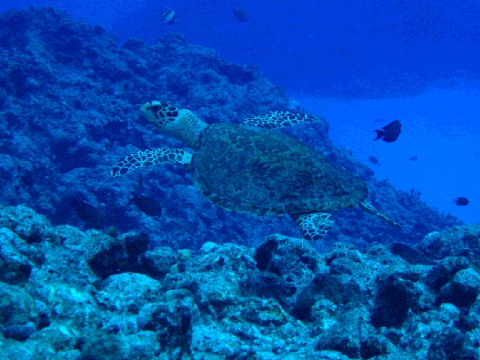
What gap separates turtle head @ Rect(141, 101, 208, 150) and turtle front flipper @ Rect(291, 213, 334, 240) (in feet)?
9.21

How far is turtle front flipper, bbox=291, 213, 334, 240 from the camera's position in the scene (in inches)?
175

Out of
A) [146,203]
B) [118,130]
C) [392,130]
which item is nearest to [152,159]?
[146,203]

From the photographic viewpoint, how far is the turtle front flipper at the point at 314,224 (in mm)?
4442

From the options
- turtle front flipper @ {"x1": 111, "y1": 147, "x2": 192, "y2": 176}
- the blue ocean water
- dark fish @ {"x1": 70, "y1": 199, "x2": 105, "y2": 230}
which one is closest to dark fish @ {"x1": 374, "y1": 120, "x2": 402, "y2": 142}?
turtle front flipper @ {"x1": 111, "y1": 147, "x2": 192, "y2": 176}

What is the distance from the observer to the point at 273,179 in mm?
4684

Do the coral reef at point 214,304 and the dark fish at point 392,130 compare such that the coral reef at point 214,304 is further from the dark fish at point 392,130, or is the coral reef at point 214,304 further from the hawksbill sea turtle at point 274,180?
the dark fish at point 392,130

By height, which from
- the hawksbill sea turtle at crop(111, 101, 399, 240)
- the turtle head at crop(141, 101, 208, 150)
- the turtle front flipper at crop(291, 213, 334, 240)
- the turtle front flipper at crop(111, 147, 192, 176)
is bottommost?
the turtle front flipper at crop(291, 213, 334, 240)

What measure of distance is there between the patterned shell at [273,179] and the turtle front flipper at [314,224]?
156mm

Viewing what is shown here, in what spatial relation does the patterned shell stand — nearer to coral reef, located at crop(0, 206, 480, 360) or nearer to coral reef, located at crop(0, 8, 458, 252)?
coral reef, located at crop(0, 206, 480, 360)

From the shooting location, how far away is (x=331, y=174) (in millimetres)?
4781

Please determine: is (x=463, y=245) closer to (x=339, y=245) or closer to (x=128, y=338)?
(x=339, y=245)

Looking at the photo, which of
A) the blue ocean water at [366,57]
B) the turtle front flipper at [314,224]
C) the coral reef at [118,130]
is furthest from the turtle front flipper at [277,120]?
the blue ocean water at [366,57]

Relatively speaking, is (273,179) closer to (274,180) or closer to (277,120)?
(274,180)

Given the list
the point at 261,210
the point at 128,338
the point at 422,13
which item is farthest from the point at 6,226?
the point at 422,13
